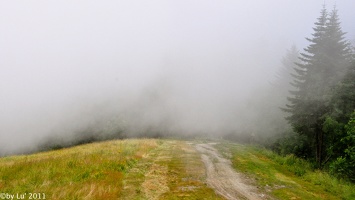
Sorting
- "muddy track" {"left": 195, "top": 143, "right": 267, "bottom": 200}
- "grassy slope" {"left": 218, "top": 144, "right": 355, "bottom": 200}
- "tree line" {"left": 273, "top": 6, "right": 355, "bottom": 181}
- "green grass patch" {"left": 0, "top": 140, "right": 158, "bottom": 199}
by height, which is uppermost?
"tree line" {"left": 273, "top": 6, "right": 355, "bottom": 181}

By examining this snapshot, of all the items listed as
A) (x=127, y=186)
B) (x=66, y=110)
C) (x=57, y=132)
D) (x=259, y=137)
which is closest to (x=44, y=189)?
(x=127, y=186)

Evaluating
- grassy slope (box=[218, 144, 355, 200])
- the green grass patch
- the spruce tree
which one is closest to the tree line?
the spruce tree

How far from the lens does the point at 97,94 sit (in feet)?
358

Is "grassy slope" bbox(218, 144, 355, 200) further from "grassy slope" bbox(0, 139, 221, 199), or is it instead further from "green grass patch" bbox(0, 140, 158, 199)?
"green grass patch" bbox(0, 140, 158, 199)

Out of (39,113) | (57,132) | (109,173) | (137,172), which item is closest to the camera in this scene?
(109,173)

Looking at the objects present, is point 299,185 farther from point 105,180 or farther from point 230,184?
point 105,180

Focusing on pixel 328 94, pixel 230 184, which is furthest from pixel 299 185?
pixel 328 94

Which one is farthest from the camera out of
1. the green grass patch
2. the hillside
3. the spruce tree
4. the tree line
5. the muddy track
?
the spruce tree

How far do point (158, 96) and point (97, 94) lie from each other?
2784 centimetres

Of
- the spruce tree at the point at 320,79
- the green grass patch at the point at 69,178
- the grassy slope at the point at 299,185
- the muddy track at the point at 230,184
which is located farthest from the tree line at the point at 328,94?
the green grass patch at the point at 69,178

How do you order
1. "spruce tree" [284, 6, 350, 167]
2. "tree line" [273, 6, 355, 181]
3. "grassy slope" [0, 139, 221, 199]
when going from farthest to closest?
"spruce tree" [284, 6, 350, 167], "tree line" [273, 6, 355, 181], "grassy slope" [0, 139, 221, 199]

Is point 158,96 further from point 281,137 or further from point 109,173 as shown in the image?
point 109,173

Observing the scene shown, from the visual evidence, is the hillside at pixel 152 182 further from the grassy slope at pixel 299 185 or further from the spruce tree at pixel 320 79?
the spruce tree at pixel 320 79

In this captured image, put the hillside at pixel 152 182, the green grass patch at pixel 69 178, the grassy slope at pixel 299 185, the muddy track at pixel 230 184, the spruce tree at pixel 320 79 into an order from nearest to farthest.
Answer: the green grass patch at pixel 69 178 → the hillside at pixel 152 182 → the muddy track at pixel 230 184 → the grassy slope at pixel 299 185 → the spruce tree at pixel 320 79
